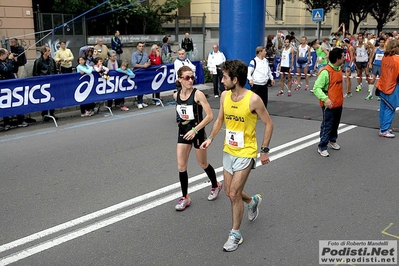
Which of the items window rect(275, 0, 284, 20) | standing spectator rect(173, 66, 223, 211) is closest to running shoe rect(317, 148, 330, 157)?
standing spectator rect(173, 66, 223, 211)

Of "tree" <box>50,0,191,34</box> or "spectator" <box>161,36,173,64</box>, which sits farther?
"tree" <box>50,0,191,34</box>

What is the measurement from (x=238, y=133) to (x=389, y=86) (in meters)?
5.20

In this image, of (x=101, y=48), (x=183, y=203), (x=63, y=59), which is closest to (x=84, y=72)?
(x=63, y=59)

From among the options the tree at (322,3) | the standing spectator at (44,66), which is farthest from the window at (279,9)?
the standing spectator at (44,66)

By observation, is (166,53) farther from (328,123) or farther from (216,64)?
(328,123)

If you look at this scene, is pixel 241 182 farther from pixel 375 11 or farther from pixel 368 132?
pixel 375 11

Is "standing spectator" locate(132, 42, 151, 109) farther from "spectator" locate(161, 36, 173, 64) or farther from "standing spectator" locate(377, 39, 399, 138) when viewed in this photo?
"standing spectator" locate(377, 39, 399, 138)

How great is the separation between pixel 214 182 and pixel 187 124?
836 millimetres

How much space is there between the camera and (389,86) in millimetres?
8195

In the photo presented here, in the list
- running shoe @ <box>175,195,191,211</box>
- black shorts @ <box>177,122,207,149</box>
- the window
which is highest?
the window

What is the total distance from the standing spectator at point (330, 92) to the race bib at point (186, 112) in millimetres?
2586

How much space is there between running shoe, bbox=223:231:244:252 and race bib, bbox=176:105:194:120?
156cm

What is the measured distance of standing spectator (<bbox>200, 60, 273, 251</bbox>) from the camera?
4.09 meters

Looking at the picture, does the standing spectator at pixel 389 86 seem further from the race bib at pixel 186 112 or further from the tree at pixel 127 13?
the tree at pixel 127 13
